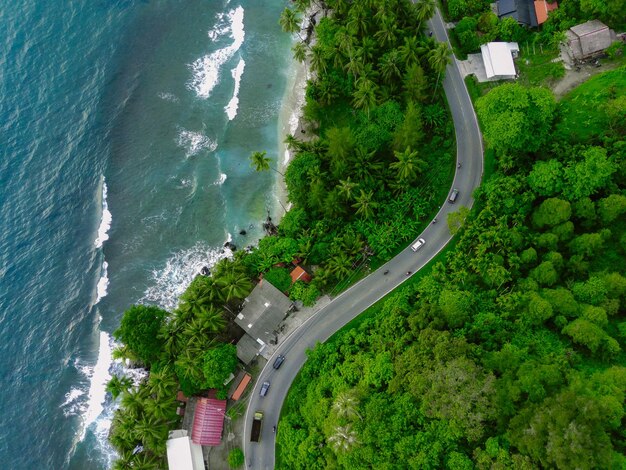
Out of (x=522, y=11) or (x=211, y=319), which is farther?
(x=522, y=11)

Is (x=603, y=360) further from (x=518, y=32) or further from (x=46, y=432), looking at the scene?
(x=46, y=432)

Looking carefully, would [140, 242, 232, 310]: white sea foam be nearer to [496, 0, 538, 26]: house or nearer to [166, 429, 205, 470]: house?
[166, 429, 205, 470]: house

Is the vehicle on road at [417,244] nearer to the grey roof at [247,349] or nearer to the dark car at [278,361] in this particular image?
the dark car at [278,361]

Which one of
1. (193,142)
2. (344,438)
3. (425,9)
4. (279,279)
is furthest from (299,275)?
(425,9)

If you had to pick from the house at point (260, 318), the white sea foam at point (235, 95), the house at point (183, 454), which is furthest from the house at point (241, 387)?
the white sea foam at point (235, 95)

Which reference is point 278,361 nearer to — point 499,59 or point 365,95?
point 365,95
